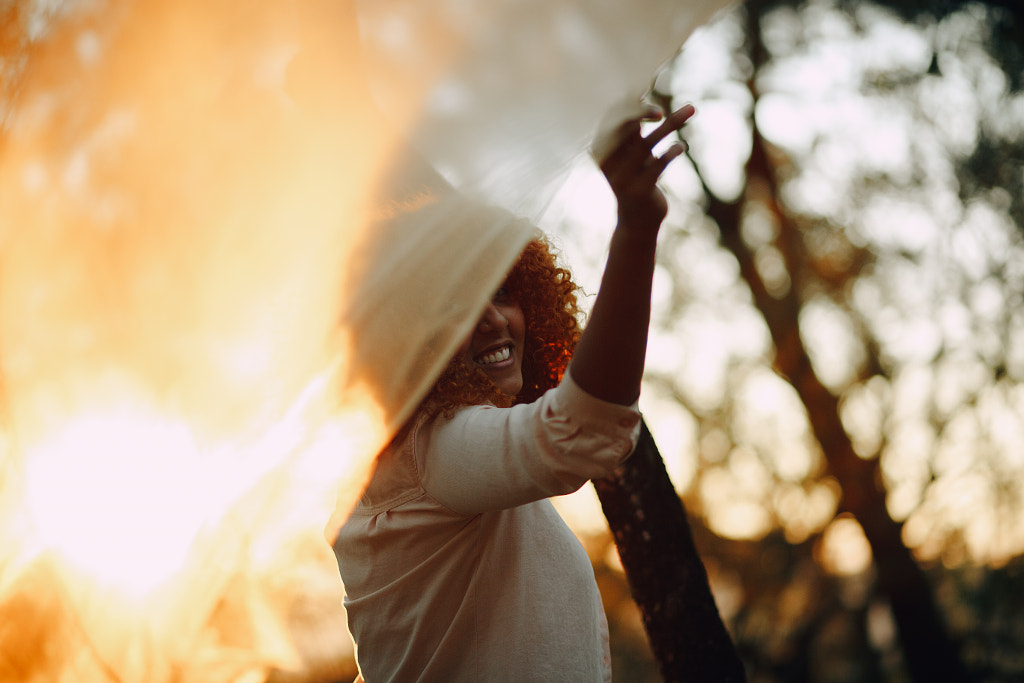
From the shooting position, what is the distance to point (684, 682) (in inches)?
79.6

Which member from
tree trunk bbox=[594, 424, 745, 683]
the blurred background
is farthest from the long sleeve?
the blurred background

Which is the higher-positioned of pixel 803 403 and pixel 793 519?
pixel 803 403

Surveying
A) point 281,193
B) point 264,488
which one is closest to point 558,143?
point 281,193

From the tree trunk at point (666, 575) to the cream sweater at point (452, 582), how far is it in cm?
79

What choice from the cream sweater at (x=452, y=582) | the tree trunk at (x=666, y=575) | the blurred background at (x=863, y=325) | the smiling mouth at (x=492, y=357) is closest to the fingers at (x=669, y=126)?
the cream sweater at (x=452, y=582)

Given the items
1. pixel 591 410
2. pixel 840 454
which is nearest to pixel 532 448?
pixel 591 410

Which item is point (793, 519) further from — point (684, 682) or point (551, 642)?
point (551, 642)

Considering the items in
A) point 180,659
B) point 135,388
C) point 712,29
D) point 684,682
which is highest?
point 712,29

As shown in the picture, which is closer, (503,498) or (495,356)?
(503,498)

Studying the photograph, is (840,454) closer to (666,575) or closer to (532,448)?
(666,575)

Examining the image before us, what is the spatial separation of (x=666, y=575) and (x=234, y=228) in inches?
66.5

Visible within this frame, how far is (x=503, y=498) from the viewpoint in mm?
896

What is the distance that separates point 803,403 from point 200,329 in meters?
7.16

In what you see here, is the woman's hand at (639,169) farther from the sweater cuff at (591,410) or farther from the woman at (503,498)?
the sweater cuff at (591,410)
